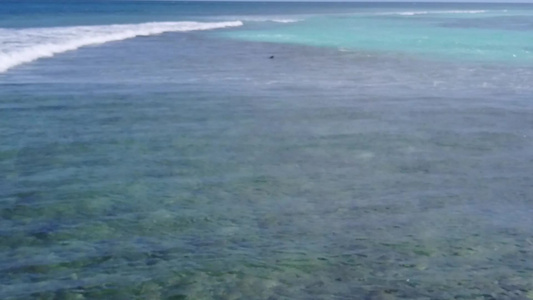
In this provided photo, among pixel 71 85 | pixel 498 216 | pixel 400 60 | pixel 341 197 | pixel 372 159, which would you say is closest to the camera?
pixel 498 216

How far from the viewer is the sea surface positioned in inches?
226

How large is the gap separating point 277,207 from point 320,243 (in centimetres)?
104

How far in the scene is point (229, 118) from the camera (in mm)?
11875

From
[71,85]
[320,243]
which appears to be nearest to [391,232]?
[320,243]

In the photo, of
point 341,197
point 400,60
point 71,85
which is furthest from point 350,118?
point 400,60

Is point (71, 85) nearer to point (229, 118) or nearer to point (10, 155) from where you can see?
point (229, 118)

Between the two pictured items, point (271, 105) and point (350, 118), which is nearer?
point (350, 118)

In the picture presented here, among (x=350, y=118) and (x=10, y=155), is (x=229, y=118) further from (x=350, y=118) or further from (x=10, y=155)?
(x=10, y=155)

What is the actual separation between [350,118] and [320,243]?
5.76m

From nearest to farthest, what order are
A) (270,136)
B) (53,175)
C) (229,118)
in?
(53,175) → (270,136) → (229,118)

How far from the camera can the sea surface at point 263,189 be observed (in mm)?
5746

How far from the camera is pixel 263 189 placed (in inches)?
314

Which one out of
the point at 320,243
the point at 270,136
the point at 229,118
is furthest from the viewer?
the point at 229,118

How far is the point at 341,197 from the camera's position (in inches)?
304
